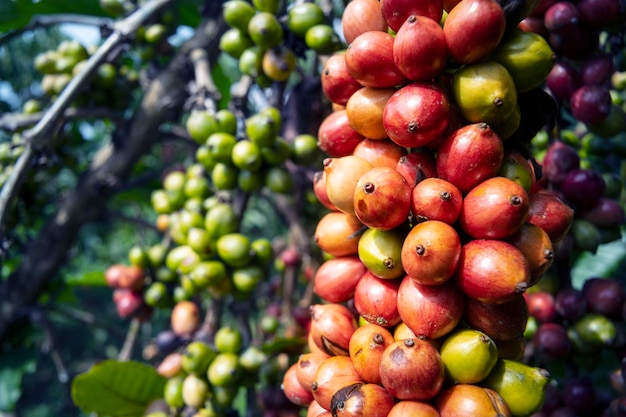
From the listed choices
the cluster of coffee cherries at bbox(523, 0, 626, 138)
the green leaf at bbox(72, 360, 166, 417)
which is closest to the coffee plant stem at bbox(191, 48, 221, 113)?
the green leaf at bbox(72, 360, 166, 417)

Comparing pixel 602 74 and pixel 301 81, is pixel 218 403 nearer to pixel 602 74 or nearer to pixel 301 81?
pixel 301 81

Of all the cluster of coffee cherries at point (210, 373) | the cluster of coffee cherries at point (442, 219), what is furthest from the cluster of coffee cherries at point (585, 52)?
the cluster of coffee cherries at point (210, 373)

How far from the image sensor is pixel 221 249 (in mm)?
1707

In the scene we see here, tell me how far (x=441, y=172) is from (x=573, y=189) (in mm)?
658

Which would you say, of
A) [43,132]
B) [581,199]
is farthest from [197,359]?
[581,199]

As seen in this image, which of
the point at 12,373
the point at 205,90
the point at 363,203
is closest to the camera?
the point at 363,203

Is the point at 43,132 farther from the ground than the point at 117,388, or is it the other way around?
the point at 43,132

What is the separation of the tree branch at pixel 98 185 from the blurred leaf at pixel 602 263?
182 cm

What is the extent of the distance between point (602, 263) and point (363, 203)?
175cm

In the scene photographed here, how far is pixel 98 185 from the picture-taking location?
2.16 m

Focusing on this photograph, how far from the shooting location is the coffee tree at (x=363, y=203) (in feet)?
3.00

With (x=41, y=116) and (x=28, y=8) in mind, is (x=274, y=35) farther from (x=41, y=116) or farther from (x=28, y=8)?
(x=28, y=8)

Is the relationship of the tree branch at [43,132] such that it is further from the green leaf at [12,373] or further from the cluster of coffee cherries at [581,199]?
the cluster of coffee cherries at [581,199]

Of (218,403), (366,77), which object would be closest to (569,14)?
(366,77)
